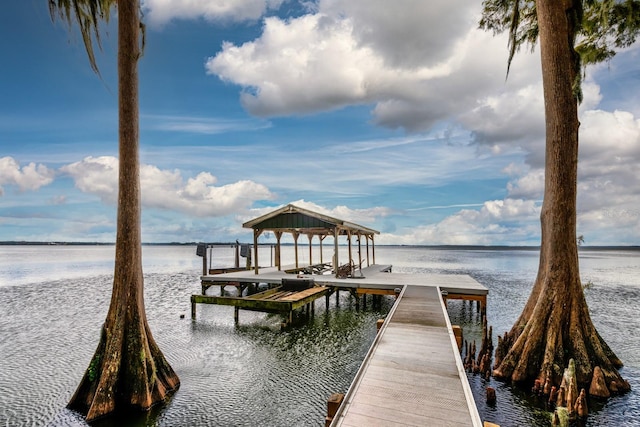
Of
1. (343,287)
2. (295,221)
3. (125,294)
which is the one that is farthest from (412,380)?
(295,221)

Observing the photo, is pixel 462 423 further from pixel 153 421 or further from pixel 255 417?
pixel 153 421

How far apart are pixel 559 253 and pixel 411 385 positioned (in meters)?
5.83

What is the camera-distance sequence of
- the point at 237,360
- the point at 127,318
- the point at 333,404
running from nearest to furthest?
1. the point at 333,404
2. the point at 127,318
3. the point at 237,360

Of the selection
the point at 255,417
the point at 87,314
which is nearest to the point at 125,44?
the point at 255,417

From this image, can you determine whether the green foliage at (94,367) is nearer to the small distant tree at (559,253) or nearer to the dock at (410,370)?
the dock at (410,370)

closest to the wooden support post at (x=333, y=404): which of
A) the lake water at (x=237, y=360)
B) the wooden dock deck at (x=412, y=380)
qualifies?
the wooden dock deck at (x=412, y=380)

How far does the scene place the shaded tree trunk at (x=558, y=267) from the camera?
A: 26.1 ft

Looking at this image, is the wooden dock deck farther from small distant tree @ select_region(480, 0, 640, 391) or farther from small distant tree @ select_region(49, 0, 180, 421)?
small distant tree @ select_region(49, 0, 180, 421)

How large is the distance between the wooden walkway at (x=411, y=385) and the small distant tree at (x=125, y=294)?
4750mm

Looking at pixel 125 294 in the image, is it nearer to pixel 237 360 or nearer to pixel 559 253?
pixel 237 360

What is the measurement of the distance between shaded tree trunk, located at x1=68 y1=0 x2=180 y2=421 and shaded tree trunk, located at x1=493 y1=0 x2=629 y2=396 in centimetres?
833

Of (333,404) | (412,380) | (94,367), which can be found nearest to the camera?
(333,404)

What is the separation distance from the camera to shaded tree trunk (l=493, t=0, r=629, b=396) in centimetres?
796

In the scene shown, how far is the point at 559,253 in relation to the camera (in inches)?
330
